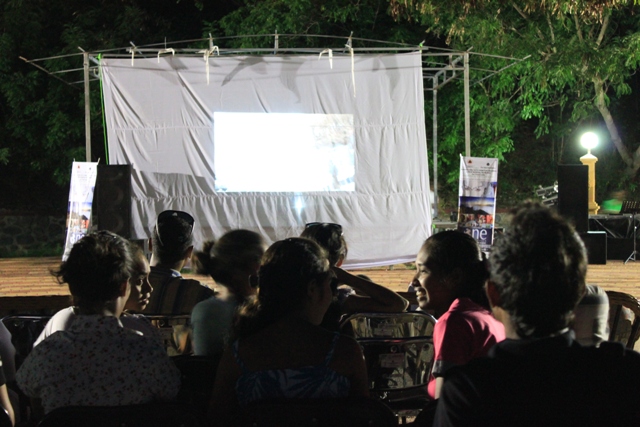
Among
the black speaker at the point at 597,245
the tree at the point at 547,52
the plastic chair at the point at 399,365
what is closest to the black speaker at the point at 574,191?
the black speaker at the point at 597,245

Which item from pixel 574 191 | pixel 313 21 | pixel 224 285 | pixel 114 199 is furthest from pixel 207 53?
pixel 224 285

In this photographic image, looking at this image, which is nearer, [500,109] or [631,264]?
[631,264]

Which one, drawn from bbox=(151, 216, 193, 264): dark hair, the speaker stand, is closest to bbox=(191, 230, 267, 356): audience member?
bbox=(151, 216, 193, 264): dark hair

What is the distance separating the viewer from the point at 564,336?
1244 millimetres

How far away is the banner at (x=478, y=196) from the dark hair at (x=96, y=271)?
6.77 metres

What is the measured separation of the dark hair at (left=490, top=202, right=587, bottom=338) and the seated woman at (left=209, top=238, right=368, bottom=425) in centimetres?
66

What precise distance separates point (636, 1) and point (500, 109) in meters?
7.37

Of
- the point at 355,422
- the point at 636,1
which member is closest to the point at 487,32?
the point at 636,1

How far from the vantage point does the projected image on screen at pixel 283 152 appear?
9547 mm

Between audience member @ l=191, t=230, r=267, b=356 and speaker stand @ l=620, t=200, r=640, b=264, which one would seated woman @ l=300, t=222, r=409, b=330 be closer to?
audience member @ l=191, t=230, r=267, b=356

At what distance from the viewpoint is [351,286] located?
3.29 meters

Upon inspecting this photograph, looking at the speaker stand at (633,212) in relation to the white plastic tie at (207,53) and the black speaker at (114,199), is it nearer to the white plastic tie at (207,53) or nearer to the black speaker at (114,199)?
the white plastic tie at (207,53)

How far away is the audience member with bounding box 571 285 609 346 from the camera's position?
2.60m

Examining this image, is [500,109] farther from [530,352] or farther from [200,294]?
[530,352]
